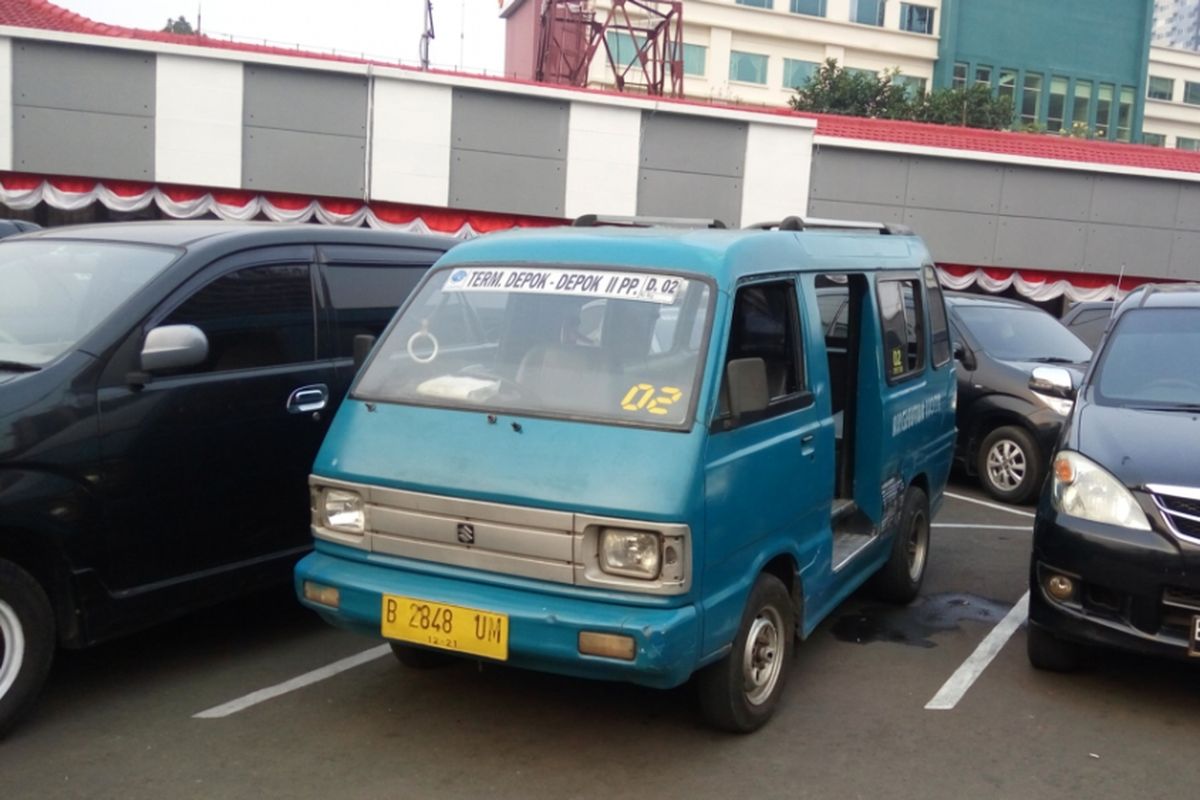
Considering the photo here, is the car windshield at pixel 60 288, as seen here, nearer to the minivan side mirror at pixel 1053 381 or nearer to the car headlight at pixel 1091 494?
A: the car headlight at pixel 1091 494

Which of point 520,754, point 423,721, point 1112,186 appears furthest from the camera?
point 1112,186

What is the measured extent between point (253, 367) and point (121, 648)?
1466 millimetres

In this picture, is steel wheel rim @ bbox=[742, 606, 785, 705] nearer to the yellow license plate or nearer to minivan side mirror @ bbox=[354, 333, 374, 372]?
the yellow license plate

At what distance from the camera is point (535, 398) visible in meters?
4.39

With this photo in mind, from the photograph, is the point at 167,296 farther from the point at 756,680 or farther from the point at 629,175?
the point at 629,175

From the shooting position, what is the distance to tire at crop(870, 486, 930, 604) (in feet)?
20.8

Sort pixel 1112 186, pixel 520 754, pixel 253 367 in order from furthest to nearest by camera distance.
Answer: pixel 1112 186 < pixel 253 367 < pixel 520 754

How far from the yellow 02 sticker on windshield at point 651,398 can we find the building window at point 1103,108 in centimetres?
6787

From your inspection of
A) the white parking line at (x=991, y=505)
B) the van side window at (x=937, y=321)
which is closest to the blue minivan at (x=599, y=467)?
the van side window at (x=937, y=321)

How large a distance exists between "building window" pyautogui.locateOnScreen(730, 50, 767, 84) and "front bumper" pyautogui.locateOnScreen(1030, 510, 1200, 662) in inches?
2366

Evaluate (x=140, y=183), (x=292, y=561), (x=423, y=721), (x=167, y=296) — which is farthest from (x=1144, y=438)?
(x=140, y=183)

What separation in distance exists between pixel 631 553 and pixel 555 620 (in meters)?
0.35

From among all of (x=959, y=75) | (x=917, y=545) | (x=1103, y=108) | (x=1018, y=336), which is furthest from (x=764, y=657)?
Answer: (x=1103, y=108)

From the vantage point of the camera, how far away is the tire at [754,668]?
4.34 m
